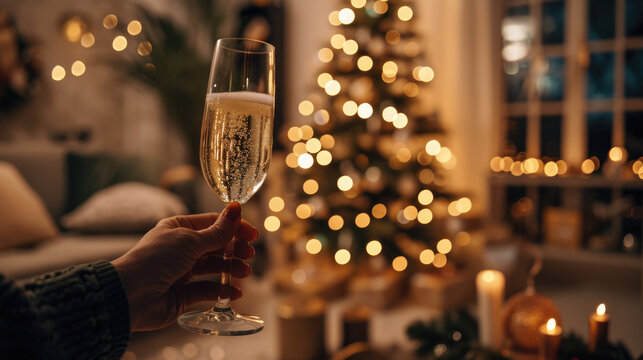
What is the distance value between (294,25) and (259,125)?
12.5 ft

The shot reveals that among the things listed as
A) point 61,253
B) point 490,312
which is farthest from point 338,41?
point 490,312

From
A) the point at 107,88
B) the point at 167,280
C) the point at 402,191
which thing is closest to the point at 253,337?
the point at 402,191

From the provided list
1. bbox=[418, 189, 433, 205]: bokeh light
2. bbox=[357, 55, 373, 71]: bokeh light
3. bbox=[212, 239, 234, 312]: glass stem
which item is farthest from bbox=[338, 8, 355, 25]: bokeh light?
bbox=[212, 239, 234, 312]: glass stem

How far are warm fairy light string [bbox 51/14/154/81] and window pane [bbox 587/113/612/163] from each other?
128 inches

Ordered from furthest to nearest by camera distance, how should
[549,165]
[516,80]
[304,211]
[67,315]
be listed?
1. [516,80]
2. [549,165]
3. [304,211]
4. [67,315]

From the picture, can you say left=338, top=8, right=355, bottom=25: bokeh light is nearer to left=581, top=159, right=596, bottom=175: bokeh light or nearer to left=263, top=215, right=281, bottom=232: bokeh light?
left=263, top=215, right=281, bottom=232: bokeh light

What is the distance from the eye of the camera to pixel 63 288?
1.96ft

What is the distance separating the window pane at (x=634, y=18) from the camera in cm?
317

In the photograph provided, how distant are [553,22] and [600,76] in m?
0.51

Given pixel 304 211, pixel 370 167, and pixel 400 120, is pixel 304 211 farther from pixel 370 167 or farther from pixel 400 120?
pixel 400 120

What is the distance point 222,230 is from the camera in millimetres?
702

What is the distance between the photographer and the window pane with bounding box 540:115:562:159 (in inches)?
137

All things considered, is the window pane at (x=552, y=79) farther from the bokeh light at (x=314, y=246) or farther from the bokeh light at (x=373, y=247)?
the bokeh light at (x=314, y=246)

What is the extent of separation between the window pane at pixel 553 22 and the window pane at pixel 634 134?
0.71 metres
